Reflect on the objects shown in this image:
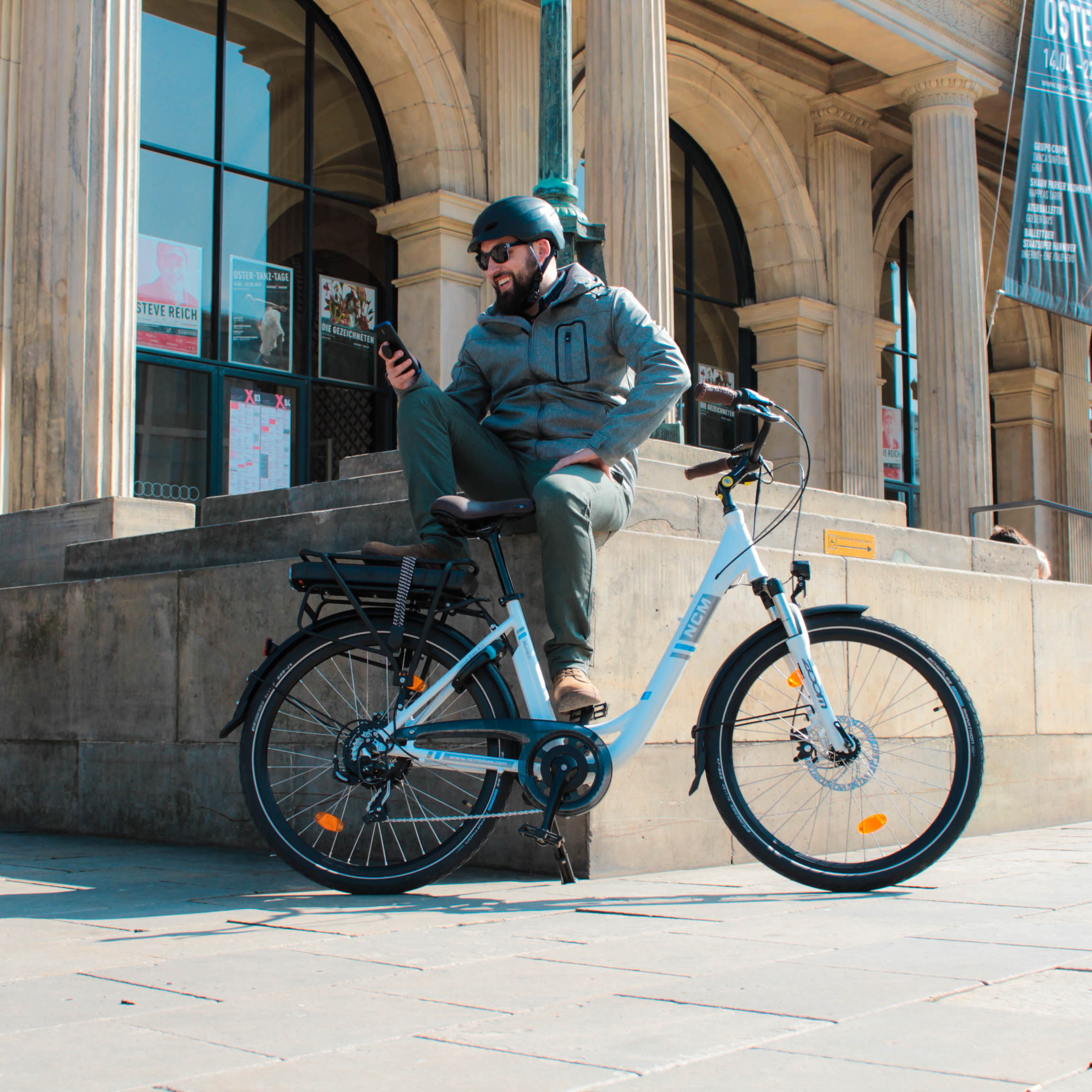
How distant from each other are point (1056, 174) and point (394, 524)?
1287 centimetres

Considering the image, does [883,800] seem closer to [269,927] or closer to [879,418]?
[269,927]


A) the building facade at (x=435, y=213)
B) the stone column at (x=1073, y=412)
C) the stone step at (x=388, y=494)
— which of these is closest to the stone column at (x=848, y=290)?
the building facade at (x=435, y=213)

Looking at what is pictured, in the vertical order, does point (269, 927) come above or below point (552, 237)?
below

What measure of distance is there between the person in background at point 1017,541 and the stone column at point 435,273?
7.21 meters

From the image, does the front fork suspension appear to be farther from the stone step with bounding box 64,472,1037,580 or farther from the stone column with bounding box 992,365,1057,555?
the stone column with bounding box 992,365,1057,555

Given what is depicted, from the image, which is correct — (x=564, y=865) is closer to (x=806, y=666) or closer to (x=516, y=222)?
(x=806, y=666)

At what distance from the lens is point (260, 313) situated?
1434cm

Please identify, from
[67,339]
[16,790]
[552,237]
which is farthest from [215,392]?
[552,237]

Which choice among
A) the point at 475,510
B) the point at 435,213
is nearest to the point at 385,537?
the point at 475,510

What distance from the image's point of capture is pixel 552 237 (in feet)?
15.0

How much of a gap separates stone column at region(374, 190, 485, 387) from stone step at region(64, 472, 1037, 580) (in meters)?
8.12

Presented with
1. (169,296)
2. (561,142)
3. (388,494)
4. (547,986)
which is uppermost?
(169,296)

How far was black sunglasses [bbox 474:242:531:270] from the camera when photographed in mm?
4531

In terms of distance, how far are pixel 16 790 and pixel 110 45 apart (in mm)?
5066
